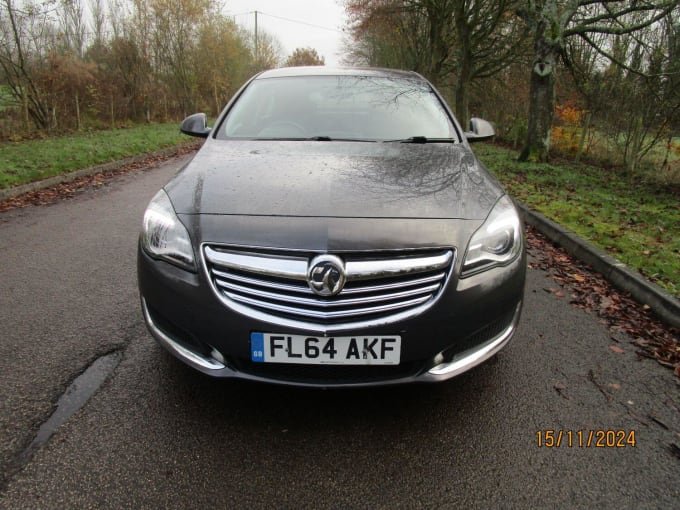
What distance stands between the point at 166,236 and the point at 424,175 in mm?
1234

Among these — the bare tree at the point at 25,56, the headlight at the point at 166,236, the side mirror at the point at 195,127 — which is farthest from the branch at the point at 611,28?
the bare tree at the point at 25,56

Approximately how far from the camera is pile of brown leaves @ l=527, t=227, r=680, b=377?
2.93 metres

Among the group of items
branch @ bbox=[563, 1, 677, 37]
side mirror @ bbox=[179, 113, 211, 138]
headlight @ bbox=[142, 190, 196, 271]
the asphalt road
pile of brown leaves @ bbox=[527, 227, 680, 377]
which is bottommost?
pile of brown leaves @ bbox=[527, 227, 680, 377]

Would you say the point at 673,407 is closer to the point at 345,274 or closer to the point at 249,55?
the point at 345,274

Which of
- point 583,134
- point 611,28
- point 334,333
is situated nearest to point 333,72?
point 334,333

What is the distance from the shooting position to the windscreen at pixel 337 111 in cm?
311

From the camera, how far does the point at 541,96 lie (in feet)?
35.2

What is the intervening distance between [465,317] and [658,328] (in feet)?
6.81

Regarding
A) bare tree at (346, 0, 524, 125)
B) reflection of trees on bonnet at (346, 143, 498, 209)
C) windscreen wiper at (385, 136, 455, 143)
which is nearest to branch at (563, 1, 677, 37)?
bare tree at (346, 0, 524, 125)

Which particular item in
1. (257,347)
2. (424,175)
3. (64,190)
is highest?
(424,175)

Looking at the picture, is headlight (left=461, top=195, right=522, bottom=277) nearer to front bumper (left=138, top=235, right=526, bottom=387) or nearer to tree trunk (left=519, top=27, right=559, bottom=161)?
front bumper (left=138, top=235, right=526, bottom=387)

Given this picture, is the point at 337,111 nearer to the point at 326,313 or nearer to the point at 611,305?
the point at 326,313

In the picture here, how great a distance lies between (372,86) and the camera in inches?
140
